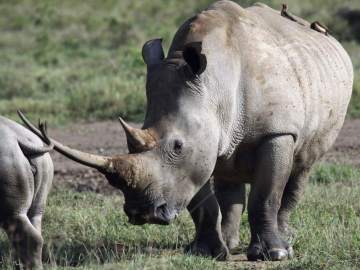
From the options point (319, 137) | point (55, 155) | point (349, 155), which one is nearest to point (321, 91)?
point (319, 137)

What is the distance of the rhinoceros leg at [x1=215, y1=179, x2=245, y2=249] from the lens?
8578mm

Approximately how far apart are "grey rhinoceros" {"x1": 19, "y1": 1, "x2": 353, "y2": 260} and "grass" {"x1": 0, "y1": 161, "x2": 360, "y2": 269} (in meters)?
0.25

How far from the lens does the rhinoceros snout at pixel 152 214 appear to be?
278 inches

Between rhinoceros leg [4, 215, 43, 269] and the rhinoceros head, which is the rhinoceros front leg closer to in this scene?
the rhinoceros head

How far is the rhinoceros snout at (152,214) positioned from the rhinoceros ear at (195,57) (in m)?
0.96

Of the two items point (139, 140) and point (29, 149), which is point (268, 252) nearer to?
point (139, 140)

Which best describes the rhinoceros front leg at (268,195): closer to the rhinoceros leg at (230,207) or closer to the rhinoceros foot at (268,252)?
the rhinoceros foot at (268,252)

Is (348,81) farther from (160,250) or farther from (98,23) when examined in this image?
(98,23)

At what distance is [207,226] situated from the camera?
8094 millimetres

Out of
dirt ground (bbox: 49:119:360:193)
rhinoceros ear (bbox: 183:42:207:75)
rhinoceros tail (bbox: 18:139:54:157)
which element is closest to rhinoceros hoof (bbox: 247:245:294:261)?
rhinoceros ear (bbox: 183:42:207:75)

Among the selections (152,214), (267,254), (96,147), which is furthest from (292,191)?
(96,147)

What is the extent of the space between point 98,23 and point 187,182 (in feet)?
61.2

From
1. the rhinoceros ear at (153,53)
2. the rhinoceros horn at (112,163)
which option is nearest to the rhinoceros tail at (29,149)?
the rhinoceros horn at (112,163)

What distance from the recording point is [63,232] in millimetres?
8492
